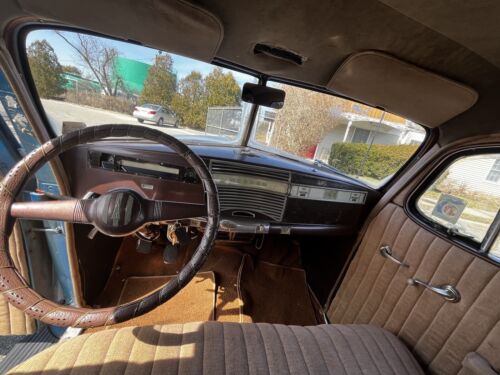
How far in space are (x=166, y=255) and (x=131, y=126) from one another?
29.3 inches

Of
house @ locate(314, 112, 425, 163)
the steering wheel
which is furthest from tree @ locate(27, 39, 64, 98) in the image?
house @ locate(314, 112, 425, 163)

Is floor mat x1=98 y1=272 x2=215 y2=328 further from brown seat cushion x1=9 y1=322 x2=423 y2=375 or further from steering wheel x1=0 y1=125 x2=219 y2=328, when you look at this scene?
steering wheel x1=0 y1=125 x2=219 y2=328

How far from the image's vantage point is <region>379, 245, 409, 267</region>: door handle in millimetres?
1497

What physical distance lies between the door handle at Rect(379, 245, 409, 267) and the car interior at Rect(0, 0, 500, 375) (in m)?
0.02

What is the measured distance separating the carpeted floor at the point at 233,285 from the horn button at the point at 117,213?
123cm

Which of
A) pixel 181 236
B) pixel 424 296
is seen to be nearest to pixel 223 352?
pixel 181 236

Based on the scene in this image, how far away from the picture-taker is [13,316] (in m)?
1.31

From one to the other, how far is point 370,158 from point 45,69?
2230 millimetres

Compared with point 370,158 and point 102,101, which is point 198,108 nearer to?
point 102,101

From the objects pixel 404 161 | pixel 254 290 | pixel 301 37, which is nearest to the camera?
pixel 301 37

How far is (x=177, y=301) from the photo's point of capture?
6.65ft

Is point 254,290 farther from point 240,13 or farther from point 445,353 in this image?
point 240,13

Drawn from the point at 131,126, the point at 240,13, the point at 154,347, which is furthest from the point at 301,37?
the point at 154,347

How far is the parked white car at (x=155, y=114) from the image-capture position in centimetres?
141
